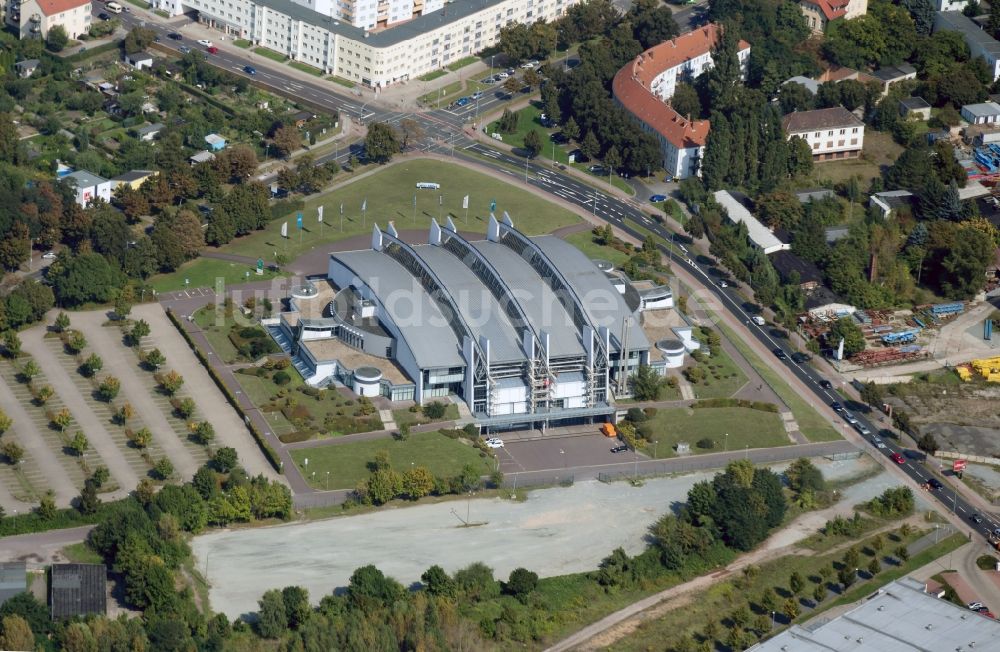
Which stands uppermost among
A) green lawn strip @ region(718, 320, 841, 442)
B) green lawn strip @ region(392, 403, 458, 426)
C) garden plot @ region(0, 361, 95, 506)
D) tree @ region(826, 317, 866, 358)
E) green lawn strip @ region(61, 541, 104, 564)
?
tree @ region(826, 317, 866, 358)

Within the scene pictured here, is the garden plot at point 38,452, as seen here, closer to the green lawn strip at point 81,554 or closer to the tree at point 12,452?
the tree at point 12,452

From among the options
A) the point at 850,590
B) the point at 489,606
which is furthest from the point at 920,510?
the point at 489,606

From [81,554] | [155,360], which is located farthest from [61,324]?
[81,554]

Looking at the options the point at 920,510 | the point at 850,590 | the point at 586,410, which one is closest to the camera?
the point at 850,590

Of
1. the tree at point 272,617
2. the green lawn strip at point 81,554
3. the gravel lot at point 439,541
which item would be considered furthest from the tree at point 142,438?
the tree at point 272,617

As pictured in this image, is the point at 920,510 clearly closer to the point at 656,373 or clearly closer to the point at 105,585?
the point at 656,373

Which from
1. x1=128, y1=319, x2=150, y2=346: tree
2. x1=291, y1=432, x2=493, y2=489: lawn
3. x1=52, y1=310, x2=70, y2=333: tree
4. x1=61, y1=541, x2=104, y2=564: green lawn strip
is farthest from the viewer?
x1=52, y1=310, x2=70, y2=333: tree

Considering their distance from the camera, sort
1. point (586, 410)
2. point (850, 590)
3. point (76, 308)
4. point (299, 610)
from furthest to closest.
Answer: point (76, 308)
point (586, 410)
point (850, 590)
point (299, 610)

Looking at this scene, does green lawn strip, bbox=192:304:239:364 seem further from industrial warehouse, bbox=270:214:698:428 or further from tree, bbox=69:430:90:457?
tree, bbox=69:430:90:457

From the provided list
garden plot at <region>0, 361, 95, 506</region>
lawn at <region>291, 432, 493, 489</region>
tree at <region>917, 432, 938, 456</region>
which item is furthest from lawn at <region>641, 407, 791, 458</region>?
garden plot at <region>0, 361, 95, 506</region>
